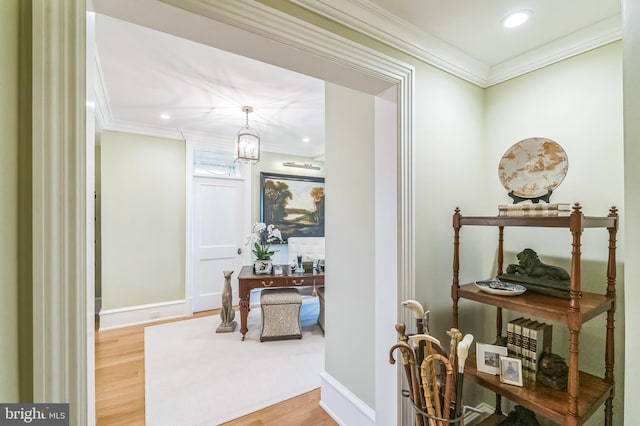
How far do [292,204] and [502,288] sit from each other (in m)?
3.92

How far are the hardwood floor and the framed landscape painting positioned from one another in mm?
2625

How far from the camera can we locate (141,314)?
368 cm

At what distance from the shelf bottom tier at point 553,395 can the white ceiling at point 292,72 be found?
173cm

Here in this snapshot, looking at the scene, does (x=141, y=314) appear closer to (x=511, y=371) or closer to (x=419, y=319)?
(x=419, y=319)

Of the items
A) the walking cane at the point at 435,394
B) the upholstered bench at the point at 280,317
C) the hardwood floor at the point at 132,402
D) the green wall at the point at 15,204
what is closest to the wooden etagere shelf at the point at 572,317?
the walking cane at the point at 435,394

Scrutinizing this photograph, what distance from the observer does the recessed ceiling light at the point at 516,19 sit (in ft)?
4.36

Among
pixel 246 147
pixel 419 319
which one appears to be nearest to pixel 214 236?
pixel 246 147

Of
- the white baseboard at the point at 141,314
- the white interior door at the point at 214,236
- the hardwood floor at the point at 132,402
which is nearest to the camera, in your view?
the hardwood floor at the point at 132,402

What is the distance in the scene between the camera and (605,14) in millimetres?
1335

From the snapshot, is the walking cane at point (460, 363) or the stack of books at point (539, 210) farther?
the stack of books at point (539, 210)

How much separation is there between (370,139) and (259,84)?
4.83 ft

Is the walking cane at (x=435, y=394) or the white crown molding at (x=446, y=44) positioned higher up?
the white crown molding at (x=446, y=44)

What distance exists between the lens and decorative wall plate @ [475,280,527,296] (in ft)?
4.36

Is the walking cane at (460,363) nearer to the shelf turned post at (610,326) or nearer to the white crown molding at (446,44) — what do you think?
the shelf turned post at (610,326)
